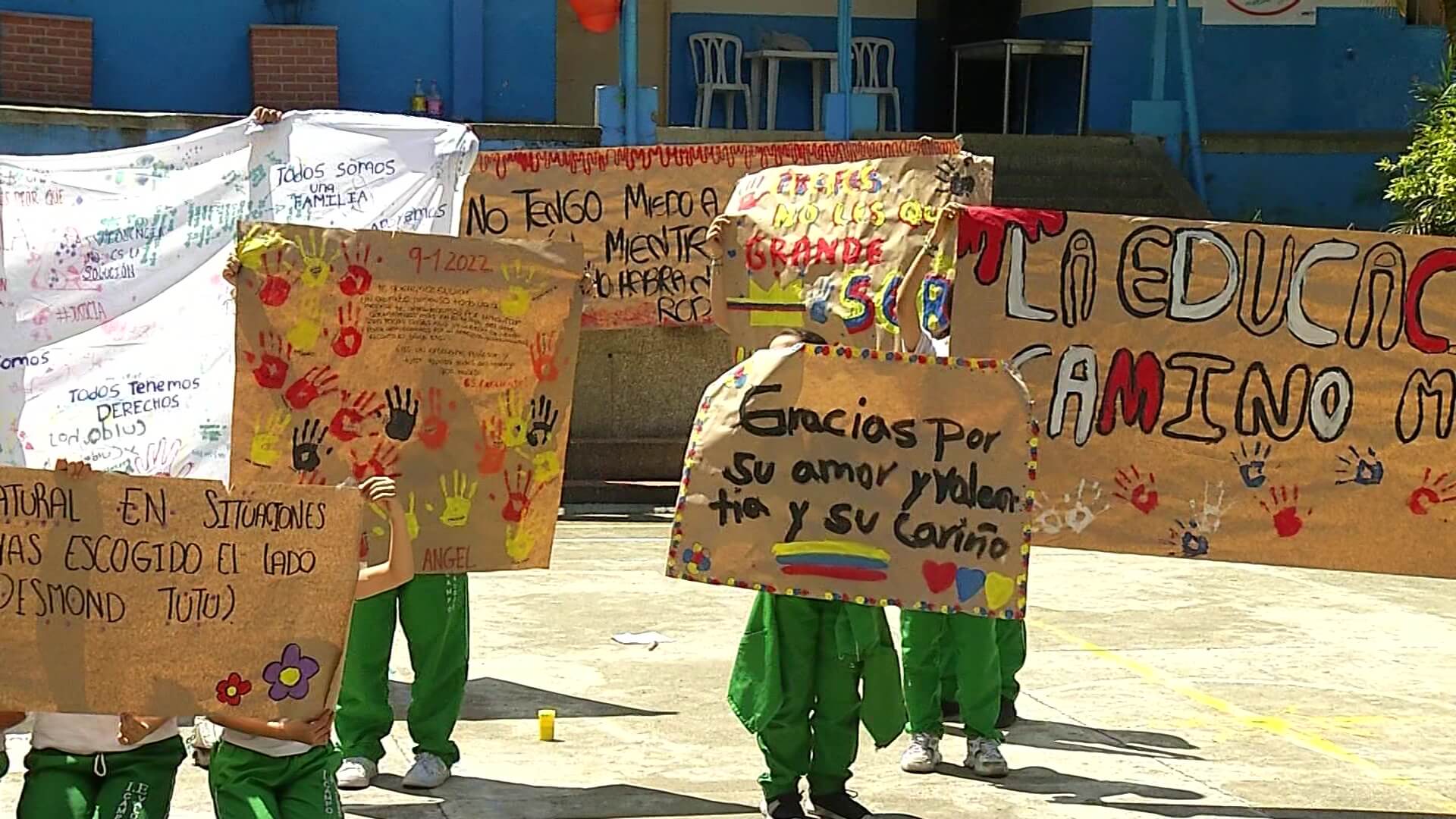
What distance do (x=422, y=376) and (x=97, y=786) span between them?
78.4 inches

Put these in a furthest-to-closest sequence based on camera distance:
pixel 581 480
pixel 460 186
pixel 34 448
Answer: pixel 581 480
pixel 460 186
pixel 34 448

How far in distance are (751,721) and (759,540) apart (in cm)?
67

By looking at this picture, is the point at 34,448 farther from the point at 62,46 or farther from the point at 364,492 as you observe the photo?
the point at 62,46

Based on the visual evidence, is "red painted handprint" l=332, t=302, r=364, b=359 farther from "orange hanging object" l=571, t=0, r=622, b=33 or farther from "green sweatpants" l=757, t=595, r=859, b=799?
"orange hanging object" l=571, t=0, r=622, b=33

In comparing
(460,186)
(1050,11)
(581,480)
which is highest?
(1050,11)

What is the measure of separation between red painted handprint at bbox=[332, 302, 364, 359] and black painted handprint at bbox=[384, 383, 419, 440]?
0.58 ft

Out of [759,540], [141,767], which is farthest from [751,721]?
[141,767]

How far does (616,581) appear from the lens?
11.1 m

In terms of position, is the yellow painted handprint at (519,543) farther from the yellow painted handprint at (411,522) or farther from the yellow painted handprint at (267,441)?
the yellow painted handprint at (267,441)

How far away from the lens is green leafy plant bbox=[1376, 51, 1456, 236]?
14680 mm

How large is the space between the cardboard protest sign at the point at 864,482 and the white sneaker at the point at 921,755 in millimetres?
1248

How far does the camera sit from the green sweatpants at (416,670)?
6.89 metres

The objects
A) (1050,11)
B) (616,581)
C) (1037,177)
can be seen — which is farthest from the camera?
(1050,11)

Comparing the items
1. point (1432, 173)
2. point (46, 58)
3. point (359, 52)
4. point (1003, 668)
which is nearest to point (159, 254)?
point (1003, 668)
